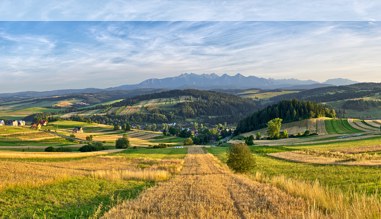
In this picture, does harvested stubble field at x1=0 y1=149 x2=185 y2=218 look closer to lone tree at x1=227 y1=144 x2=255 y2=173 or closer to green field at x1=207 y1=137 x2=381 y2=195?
lone tree at x1=227 y1=144 x2=255 y2=173

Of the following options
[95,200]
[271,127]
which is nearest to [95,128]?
[271,127]

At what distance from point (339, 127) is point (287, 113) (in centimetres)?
3770

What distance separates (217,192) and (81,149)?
77.1 meters

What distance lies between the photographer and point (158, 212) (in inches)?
520

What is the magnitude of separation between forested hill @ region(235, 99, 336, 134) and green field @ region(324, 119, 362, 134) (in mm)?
19856

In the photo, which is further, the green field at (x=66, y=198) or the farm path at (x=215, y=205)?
the green field at (x=66, y=198)

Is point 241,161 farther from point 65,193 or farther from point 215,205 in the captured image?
point 215,205

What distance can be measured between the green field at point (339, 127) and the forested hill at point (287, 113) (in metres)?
19.9

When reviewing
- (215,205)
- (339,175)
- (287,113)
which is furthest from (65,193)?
(287,113)

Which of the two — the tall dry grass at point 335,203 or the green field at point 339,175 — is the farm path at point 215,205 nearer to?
the tall dry grass at point 335,203

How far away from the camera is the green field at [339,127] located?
368 ft

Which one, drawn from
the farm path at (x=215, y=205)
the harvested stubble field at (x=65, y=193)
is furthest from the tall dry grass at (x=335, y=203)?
the harvested stubble field at (x=65, y=193)

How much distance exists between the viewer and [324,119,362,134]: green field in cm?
11231

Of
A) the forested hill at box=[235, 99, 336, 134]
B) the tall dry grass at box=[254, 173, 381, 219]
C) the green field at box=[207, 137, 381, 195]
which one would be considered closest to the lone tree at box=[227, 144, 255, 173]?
the green field at box=[207, 137, 381, 195]
